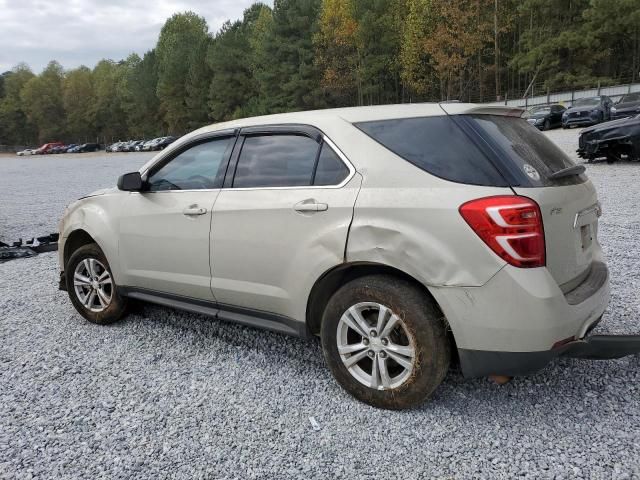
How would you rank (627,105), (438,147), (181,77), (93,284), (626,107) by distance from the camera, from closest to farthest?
(438,147) < (93,284) < (626,107) < (627,105) < (181,77)

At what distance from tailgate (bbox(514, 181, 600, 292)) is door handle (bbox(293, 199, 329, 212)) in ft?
3.47

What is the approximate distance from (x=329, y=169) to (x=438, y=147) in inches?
26.2

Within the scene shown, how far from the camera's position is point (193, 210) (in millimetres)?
3791

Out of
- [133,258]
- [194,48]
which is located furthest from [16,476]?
[194,48]

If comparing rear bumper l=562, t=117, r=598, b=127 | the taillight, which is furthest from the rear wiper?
rear bumper l=562, t=117, r=598, b=127

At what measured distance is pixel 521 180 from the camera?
8.95 feet

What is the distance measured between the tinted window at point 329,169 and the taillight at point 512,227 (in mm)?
839

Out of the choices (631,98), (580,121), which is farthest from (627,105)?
(580,121)

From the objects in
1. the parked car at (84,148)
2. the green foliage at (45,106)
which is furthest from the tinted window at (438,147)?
the green foliage at (45,106)

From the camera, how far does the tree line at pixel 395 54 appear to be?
46312 millimetres

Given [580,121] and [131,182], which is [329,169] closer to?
[131,182]

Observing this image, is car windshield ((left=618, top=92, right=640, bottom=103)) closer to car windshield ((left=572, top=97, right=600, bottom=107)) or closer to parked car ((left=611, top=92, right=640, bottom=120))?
parked car ((left=611, top=92, right=640, bottom=120))

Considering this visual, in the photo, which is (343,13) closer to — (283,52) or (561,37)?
(283,52)

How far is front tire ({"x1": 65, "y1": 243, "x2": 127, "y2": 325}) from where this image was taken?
15.0 ft
